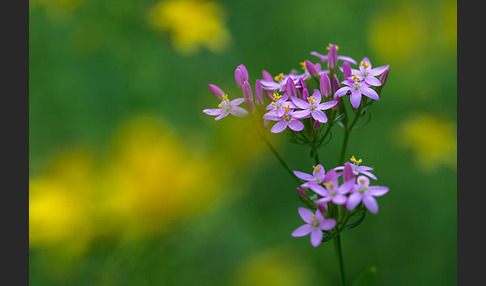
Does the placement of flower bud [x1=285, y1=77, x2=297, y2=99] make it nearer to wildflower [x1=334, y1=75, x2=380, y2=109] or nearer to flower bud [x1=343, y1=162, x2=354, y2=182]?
wildflower [x1=334, y1=75, x2=380, y2=109]

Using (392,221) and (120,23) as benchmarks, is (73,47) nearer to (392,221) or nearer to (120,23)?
(120,23)

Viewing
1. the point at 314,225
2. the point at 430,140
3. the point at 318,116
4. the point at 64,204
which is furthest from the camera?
the point at 430,140

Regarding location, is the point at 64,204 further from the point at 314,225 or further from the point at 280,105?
the point at 314,225

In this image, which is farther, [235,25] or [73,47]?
[235,25]

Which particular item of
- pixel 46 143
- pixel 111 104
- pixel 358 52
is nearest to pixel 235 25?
pixel 358 52

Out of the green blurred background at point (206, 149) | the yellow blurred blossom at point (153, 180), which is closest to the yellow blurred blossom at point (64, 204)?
the green blurred background at point (206, 149)

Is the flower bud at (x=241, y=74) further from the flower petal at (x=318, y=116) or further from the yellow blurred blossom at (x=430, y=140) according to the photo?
the yellow blurred blossom at (x=430, y=140)

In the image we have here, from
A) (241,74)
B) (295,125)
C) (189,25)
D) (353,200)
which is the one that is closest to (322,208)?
(353,200)
